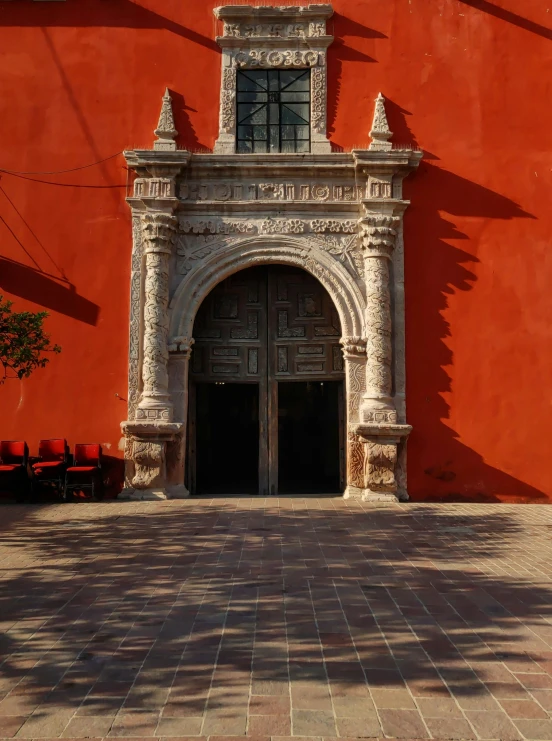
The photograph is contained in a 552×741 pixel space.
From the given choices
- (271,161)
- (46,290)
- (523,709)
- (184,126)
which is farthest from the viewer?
(184,126)

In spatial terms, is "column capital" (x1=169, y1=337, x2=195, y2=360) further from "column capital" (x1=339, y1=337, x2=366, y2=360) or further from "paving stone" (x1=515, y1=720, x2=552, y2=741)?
"paving stone" (x1=515, y1=720, x2=552, y2=741)

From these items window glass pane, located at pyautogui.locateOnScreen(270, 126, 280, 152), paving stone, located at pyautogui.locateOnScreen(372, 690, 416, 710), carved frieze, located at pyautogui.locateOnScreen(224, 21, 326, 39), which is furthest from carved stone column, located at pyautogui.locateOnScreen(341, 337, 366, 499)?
paving stone, located at pyautogui.locateOnScreen(372, 690, 416, 710)

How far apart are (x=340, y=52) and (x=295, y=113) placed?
3.29ft

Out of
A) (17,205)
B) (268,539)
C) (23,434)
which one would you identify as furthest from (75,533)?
(17,205)

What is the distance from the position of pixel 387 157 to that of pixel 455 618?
241 inches

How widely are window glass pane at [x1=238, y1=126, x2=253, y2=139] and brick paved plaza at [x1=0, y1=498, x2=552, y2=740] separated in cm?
537

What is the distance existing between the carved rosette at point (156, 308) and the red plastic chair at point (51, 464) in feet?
3.78

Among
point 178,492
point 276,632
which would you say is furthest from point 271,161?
point 276,632

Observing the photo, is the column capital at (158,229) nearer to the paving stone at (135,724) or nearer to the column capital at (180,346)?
the column capital at (180,346)

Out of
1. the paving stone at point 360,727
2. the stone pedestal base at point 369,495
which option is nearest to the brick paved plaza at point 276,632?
the paving stone at point 360,727

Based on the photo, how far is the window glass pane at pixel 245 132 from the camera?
855cm

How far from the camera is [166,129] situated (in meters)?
8.21

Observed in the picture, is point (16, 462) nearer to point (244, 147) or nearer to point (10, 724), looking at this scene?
point (244, 147)

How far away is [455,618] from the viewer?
361cm
